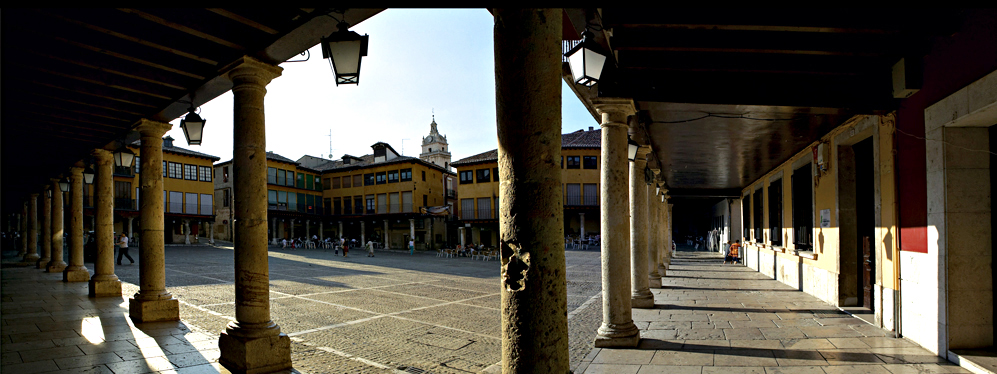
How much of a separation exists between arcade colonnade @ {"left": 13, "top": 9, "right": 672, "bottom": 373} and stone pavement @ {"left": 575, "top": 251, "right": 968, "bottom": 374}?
56 centimetres

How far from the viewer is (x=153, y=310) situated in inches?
307

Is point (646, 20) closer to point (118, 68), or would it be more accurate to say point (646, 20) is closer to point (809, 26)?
point (809, 26)

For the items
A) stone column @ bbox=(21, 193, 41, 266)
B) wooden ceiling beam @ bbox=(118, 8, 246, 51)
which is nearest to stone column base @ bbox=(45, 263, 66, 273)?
stone column @ bbox=(21, 193, 41, 266)

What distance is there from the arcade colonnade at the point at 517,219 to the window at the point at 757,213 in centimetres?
606

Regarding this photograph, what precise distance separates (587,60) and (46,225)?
59.9ft

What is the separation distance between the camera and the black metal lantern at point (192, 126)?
22.3 ft

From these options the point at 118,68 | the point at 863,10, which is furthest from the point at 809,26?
the point at 118,68

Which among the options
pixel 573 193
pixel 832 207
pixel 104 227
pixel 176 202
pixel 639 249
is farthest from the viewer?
pixel 176 202

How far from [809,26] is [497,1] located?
4.16 m

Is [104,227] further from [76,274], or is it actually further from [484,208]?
[484,208]

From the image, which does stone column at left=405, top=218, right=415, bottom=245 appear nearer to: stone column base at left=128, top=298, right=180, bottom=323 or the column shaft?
the column shaft

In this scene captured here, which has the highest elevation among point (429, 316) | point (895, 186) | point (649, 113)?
point (649, 113)

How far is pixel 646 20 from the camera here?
4.89 m

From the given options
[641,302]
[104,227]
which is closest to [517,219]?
[641,302]
